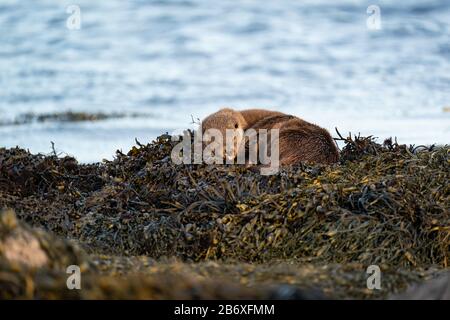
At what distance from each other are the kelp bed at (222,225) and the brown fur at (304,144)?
182 mm

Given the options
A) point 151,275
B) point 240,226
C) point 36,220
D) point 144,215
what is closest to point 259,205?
point 240,226

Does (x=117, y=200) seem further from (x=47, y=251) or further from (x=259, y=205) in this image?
(x=47, y=251)

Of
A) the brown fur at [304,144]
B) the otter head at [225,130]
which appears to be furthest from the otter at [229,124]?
the brown fur at [304,144]

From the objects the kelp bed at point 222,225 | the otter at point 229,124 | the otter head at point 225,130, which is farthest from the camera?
the otter at point 229,124

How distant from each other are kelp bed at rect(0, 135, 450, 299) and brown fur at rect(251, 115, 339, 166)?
182 millimetres

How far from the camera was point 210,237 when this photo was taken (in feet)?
19.7

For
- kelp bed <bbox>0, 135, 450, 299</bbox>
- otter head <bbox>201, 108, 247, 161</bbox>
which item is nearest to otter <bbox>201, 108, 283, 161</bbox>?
otter head <bbox>201, 108, 247, 161</bbox>

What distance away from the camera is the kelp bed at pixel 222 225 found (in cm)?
384

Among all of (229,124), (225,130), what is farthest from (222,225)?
(229,124)

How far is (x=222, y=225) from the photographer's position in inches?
241

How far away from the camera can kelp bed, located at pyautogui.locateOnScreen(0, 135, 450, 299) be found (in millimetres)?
3836

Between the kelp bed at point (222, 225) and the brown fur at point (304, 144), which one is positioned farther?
the brown fur at point (304, 144)

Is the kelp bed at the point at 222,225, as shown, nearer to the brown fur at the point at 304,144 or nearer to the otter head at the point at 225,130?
the brown fur at the point at 304,144
